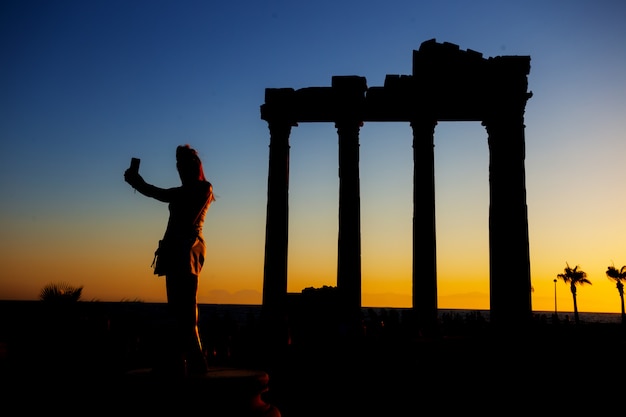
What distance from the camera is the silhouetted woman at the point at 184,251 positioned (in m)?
6.91

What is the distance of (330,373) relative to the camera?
13.9m

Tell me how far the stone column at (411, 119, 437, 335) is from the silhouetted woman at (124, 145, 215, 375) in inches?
864

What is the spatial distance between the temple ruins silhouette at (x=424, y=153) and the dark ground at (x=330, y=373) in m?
10.4

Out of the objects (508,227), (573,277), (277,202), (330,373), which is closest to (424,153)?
(508,227)

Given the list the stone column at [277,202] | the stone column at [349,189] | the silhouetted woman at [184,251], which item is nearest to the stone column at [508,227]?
the stone column at [349,189]

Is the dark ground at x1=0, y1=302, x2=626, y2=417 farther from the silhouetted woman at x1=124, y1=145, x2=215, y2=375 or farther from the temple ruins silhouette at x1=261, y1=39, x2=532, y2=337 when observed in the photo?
the temple ruins silhouette at x1=261, y1=39, x2=532, y2=337

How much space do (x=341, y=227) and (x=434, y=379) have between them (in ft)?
45.2

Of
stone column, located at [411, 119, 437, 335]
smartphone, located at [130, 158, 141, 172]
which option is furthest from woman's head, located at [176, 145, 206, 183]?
stone column, located at [411, 119, 437, 335]

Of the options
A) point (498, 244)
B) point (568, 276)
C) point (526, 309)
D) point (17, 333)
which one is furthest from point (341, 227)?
point (568, 276)

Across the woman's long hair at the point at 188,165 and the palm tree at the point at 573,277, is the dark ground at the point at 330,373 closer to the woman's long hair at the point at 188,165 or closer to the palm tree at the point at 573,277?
the woman's long hair at the point at 188,165

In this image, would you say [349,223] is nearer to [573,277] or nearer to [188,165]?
[188,165]

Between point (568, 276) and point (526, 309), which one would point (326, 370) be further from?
point (568, 276)

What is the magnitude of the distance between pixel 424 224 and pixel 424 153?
138 inches

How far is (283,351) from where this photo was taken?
14906mm
